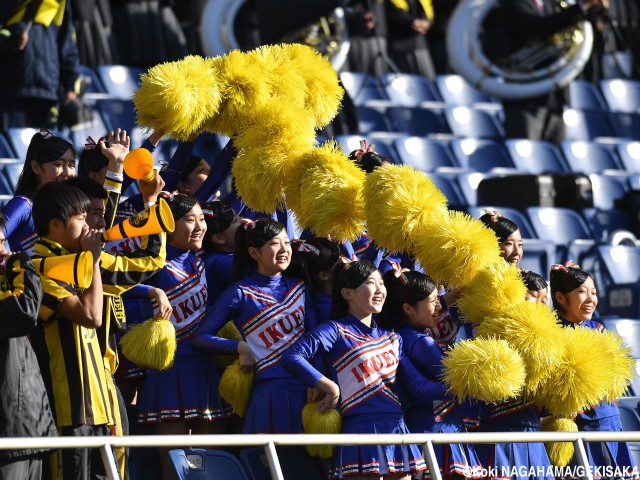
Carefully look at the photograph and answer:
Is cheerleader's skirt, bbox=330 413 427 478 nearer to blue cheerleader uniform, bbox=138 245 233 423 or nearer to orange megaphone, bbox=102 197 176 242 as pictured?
blue cheerleader uniform, bbox=138 245 233 423

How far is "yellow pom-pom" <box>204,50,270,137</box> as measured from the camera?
4.42 m

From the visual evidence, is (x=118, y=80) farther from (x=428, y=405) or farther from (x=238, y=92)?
(x=428, y=405)

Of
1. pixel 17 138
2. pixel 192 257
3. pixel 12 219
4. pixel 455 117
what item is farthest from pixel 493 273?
pixel 455 117

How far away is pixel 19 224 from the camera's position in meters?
4.16

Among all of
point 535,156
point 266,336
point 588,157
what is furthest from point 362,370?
point 588,157

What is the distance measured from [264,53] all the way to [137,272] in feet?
4.05

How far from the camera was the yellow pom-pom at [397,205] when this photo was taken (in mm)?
4105

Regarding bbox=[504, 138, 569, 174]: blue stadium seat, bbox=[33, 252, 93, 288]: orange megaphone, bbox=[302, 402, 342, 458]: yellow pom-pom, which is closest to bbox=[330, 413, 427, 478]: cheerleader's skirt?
bbox=[302, 402, 342, 458]: yellow pom-pom

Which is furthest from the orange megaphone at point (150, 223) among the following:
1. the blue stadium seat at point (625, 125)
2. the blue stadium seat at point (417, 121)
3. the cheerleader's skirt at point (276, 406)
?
the blue stadium seat at point (625, 125)

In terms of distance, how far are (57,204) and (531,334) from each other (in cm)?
149

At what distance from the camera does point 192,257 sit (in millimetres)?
4621

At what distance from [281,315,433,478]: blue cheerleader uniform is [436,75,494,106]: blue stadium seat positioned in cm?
576

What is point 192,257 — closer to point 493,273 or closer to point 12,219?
point 12,219

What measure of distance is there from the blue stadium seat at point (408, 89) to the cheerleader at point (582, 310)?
15.3 ft
